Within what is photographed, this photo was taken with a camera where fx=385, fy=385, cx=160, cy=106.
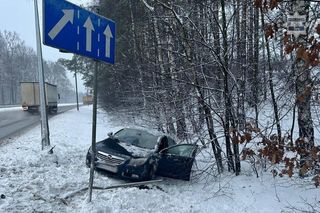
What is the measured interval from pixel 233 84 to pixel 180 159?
233cm

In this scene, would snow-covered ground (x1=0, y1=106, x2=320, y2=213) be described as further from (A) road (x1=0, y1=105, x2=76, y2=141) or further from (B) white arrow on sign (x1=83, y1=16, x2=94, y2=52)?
(A) road (x1=0, y1=105, x2=76, y2=141)

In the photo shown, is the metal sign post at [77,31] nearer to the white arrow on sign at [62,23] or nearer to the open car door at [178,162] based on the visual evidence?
the white arrow on sign at [62,23]

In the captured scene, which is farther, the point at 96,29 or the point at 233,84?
the point at 233,84

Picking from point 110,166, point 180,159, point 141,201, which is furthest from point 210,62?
point 141,201

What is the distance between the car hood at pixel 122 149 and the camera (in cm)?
1030

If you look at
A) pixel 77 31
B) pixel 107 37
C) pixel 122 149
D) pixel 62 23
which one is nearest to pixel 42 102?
pixel 122 149

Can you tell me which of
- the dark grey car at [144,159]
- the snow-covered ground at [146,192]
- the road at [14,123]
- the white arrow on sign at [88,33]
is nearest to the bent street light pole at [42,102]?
the snow-covered ground at [146,192]

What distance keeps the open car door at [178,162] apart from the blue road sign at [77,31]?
387 cm

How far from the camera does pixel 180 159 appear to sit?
9.79 m

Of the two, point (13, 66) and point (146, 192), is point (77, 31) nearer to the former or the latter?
point (146, 192)

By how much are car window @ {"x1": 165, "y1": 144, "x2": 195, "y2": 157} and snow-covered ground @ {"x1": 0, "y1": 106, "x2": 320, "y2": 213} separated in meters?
0.74

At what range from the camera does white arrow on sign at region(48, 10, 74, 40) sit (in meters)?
5.64

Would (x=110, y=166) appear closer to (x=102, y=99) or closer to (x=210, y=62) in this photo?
(x=210, y=62)

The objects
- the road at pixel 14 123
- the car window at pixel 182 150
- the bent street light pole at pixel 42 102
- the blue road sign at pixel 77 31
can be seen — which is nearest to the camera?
the blue road sign at pixel 77 31
